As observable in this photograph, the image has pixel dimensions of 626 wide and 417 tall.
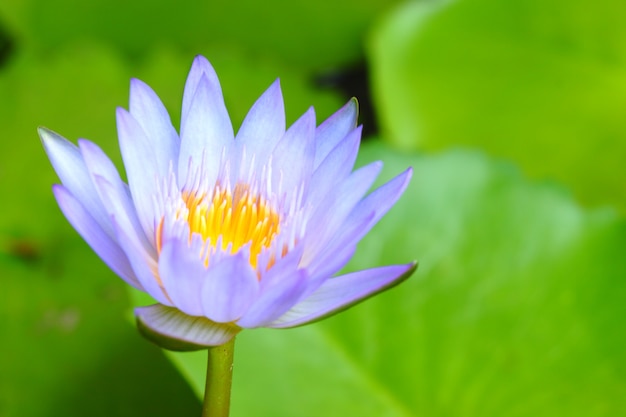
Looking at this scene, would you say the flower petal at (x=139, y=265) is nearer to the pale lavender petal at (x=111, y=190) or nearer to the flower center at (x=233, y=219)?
the pale lavender petal at (x=111, y=190)

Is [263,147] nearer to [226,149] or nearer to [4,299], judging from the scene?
[226,149]

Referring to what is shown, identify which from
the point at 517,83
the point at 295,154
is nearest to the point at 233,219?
the point at 295,154

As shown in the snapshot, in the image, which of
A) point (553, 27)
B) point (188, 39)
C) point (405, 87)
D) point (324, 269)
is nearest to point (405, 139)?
point (405, 87)

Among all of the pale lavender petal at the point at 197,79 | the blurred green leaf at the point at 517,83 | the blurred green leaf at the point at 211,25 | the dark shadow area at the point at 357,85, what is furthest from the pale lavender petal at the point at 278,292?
the dark shadow area at the point at 357,85

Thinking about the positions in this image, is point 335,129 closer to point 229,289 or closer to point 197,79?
point 197,79

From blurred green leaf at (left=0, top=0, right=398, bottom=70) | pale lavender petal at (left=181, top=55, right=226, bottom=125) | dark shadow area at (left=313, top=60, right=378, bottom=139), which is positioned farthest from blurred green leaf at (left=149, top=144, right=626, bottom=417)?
blurred green leaf at (left=0, top=0, right=398, bottom=70)

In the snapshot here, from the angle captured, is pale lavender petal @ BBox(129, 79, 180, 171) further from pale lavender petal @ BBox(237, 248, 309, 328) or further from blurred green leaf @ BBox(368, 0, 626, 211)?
blurred green leaf @ BBox(368, 0, 626, 211)
